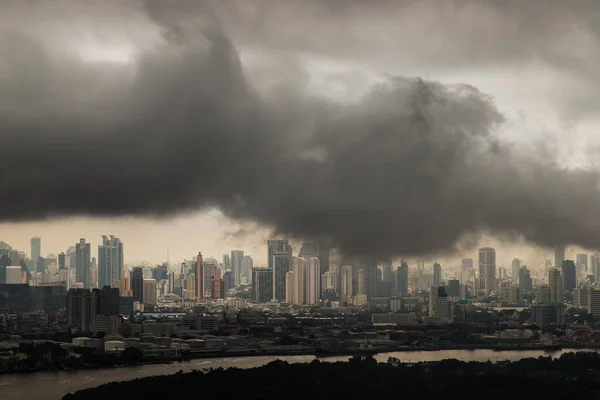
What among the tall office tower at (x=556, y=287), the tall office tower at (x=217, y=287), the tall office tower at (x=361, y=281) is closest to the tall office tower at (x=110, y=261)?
the tall office tower at (x=217, y=287)

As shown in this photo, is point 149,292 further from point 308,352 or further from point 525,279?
point 308,352

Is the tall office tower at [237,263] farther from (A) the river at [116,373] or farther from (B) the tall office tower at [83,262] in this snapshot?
(A) the river at [116,373]

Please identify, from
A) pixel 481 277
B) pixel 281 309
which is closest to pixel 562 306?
pixel 281 309

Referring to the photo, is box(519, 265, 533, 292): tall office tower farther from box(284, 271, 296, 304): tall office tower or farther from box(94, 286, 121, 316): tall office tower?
box(94, 286, 121, 316): tall office tower

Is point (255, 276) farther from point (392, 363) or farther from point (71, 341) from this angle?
point (392, 363)

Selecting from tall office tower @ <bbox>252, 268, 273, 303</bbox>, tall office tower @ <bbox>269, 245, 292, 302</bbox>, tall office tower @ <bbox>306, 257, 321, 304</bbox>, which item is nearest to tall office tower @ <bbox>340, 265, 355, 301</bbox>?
tall office tower @ <bbox>306, 257, 321, 304</bbox>
